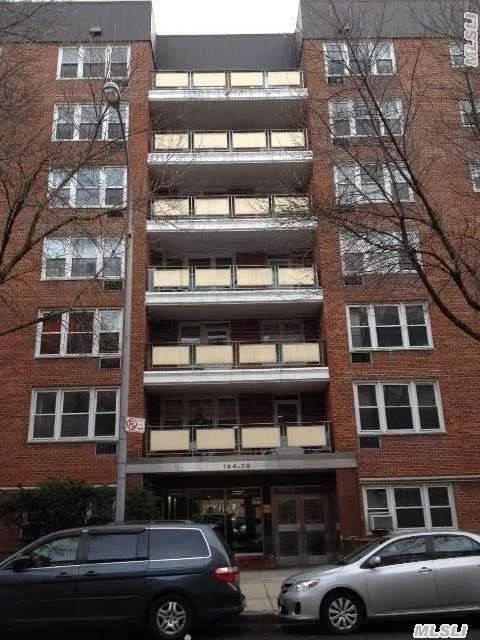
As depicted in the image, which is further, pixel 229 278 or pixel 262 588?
pixel 229 278

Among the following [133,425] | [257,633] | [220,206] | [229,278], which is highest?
[220,206]

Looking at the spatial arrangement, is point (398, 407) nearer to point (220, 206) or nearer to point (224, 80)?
point (220, 206)

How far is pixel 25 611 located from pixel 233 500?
1159 centimetres

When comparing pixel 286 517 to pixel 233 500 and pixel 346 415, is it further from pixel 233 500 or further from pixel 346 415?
pixel 346 415

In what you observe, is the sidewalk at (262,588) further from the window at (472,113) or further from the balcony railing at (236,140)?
the balcony railing at (236,140)

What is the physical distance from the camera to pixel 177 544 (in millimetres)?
9219

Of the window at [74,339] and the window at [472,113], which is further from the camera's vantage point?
the window at [74,339]

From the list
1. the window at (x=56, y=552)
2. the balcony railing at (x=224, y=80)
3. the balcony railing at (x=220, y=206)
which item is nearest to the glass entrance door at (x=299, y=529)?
the balcony railing at (x=220, y=206)

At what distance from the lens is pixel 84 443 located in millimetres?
18594

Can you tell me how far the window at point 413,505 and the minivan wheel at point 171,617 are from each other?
1022 cm

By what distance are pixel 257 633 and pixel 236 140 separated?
16.9 meters

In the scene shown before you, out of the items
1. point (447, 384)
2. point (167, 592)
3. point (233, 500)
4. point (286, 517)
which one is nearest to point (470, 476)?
point (447, 384)

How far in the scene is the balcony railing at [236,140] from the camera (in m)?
22.3

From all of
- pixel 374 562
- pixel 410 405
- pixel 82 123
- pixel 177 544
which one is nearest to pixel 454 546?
pixel 374 562
